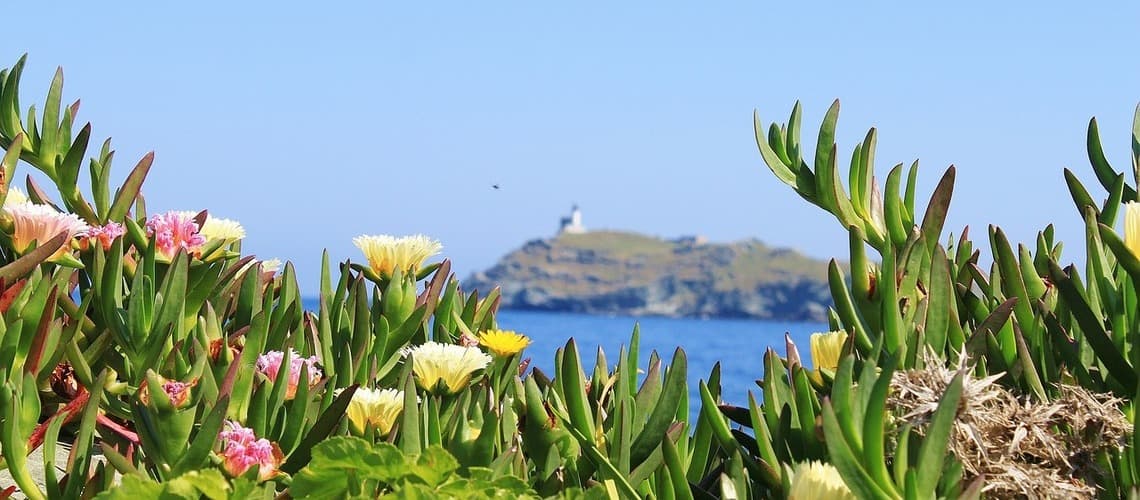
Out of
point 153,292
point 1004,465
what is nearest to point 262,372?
point 153,292

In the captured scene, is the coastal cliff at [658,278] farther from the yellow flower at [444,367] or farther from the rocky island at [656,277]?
the yellow flower at [444,367]

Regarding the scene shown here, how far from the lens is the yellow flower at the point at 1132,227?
51.9 inches

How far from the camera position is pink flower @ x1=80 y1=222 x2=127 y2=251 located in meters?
2.10

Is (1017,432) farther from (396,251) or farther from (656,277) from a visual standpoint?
(656,277)

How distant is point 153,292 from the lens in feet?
6.57

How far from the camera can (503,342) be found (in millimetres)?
2041

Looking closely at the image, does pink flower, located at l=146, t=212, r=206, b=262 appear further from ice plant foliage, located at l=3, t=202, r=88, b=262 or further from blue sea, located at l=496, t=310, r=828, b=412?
blue sea, located at l=496, t=310, r=828, b=412

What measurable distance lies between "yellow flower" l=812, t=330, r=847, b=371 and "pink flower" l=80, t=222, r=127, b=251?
120cm

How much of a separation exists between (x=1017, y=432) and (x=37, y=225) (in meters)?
1.48

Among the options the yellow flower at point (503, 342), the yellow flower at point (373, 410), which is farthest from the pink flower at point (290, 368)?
the yellow flower at point (503, 342)

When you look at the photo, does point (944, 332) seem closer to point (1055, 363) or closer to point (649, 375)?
point (1055, 363)

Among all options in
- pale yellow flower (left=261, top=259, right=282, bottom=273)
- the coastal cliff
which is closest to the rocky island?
the coastal cliff

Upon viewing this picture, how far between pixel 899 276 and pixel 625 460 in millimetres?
458

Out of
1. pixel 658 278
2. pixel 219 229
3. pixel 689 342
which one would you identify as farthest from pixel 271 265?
pixel 658 278
